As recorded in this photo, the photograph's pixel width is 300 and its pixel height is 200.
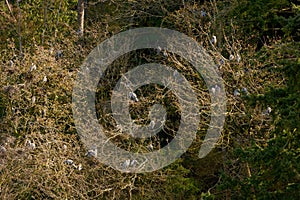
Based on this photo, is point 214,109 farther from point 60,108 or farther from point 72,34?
point 72,34

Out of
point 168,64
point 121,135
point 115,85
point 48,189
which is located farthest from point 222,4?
point 48,189

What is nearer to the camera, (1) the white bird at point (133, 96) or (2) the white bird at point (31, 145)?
(2) the white bird at point (31, 145)

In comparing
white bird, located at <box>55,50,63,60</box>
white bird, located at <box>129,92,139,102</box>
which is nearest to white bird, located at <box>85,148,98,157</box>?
white bird, located at <box>129,92,139,102</box>

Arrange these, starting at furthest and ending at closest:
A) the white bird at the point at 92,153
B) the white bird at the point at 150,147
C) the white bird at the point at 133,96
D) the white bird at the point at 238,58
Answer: the white bird at the point at 133,96 → the white bird at the point at 150,147 → the white bird at the point at 92,153 → the white bird at the point at 238,58

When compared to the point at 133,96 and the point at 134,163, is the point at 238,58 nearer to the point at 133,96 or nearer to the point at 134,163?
the point at 133,96

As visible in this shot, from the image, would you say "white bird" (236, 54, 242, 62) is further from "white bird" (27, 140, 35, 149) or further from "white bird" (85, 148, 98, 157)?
"white bird" (27, 140, 35, 149)

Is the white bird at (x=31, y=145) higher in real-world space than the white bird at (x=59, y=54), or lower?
lower

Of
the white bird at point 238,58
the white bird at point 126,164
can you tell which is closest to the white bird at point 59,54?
the white bird at point 126,164

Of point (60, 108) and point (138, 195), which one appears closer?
point (138, 195)

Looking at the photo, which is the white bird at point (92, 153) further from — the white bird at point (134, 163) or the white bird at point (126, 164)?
the white bird at point (134, 163)

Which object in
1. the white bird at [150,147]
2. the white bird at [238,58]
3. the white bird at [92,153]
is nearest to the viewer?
the white bird at [238,58]

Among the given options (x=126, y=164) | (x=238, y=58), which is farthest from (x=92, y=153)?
(x=238, y=58)
